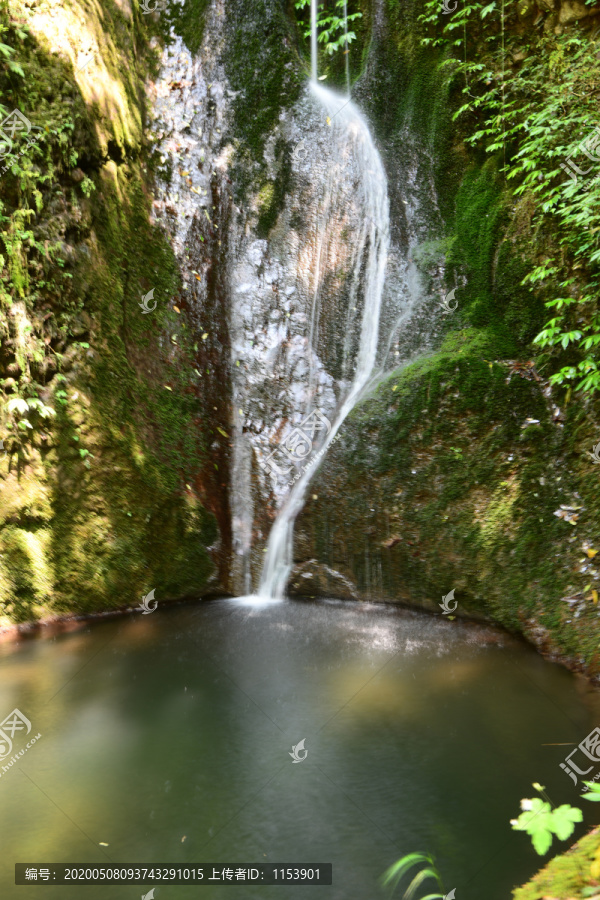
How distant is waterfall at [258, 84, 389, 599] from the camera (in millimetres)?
6008

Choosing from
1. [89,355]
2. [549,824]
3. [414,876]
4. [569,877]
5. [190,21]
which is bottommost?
[414,876]

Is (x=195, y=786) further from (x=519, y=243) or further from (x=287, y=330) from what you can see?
(x=519, y=243)

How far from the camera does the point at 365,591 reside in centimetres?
574

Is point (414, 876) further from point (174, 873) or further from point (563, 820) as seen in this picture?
point (563, 820)

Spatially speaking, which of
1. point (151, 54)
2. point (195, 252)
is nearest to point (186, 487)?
point (195, 252)

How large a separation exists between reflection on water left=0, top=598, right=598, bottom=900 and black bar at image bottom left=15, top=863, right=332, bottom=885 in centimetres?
4

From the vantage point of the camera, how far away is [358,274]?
249 inches

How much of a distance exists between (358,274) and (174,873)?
5.55m

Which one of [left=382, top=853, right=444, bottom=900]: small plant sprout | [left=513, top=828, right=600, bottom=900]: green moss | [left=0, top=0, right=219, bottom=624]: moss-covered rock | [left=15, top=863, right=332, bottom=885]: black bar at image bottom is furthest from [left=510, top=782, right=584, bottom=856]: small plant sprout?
[left=0, top=0, right=219, bottom=624]: moss-covered rock

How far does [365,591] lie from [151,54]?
657cm

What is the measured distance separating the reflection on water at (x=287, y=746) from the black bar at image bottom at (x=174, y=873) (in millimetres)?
41

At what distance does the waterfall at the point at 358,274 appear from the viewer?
6008mm

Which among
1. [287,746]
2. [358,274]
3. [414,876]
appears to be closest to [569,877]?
[414,876]

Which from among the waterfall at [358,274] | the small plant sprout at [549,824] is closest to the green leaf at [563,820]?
the small plant sprout at [549,824]
